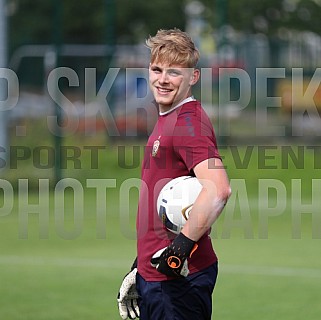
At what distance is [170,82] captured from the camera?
4.68 meters

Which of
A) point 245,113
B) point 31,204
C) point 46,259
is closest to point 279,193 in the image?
point 245,113

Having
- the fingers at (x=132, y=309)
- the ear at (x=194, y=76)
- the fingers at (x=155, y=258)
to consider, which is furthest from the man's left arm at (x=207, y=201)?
the fingers at (x=132, y=309)

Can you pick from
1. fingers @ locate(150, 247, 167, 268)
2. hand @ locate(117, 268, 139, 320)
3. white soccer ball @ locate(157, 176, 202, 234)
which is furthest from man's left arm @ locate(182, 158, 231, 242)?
hand @ locate(117, 268, 139, 320)

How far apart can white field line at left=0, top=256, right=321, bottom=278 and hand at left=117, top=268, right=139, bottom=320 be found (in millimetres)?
4630

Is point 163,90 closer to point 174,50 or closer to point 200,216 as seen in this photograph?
point 174,50

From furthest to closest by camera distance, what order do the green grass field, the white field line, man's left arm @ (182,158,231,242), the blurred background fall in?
the blurred background
the white field line
the green grass field
man's left arm @ (182,158,231,242)

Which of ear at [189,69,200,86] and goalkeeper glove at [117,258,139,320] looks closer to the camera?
ear at [189,69,200,86]

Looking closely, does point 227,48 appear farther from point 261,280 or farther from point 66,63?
point 261,280

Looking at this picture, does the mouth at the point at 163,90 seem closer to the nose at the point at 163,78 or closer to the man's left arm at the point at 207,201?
the nose at the point at 163,78

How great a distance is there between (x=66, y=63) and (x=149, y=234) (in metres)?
15.1

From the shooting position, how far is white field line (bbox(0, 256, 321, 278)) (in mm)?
9766

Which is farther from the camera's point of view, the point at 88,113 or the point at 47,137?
the point at 88,113

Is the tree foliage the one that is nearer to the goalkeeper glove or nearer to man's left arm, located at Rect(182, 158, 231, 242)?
the goalkeeper glove

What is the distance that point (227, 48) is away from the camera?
17.9 meters
